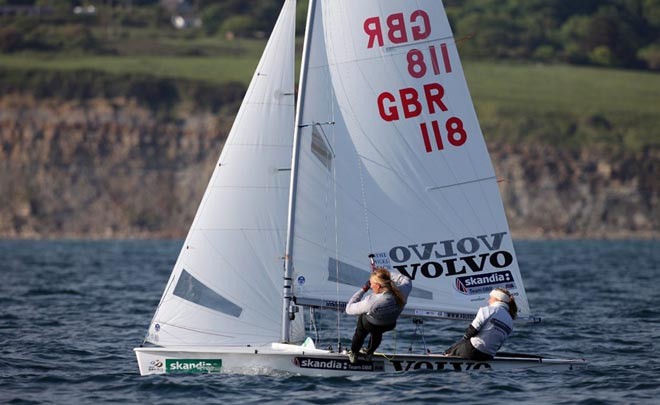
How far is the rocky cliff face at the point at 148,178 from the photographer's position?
79.5 m

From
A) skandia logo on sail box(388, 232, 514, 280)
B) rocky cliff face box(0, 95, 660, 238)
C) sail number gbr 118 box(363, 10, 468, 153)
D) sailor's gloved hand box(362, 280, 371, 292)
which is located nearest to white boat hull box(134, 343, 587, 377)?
sailor's gloved hand box(362, 280, 371, 292)

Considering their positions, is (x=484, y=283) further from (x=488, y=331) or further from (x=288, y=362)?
(x=288, y=362)

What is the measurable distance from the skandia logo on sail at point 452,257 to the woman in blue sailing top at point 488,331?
781mm

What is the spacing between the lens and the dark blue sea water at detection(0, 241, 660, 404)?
15422 mm

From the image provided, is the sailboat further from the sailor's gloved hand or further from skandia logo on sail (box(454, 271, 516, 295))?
the sailor's gloved hand

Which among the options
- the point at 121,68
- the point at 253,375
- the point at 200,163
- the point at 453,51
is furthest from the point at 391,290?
the point at 121,68

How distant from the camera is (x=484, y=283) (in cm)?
1717

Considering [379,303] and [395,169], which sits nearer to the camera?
[379,303]

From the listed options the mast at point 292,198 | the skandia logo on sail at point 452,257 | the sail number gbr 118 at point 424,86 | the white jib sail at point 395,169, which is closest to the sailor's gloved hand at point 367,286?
the white jib sail at point 395,169

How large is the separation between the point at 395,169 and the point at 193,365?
158 inches

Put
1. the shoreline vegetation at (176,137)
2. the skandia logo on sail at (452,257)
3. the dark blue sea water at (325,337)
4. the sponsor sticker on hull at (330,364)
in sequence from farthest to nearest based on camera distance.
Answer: the shoreline vegetation at (176,137), the skandia logo on sail at (452,257), the sponsor sticker on hull at (330,364), the dark blue sea water at (325,337)

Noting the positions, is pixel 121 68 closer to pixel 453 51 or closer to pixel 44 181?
pixel 44 181

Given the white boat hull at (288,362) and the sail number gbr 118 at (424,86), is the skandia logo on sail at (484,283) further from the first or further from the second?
the sail number gbr 118 at (424,86)

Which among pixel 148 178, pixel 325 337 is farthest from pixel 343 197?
pixel 148 178
